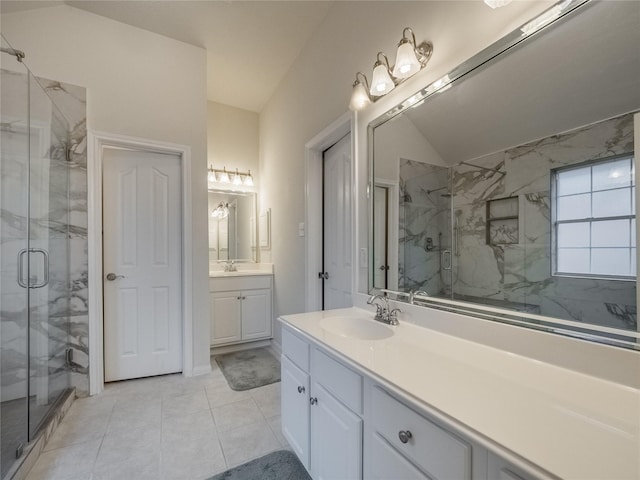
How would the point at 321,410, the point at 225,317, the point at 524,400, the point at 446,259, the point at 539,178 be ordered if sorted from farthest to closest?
1. the point at 225,317
2. the point at 446,259
3. the point at 321,410
4. the point at 539,178
5. the point at 524,400

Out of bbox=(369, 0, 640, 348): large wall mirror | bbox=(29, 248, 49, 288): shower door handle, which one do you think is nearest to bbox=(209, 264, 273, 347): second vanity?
bbox=(29, 248, 49, 288): shower door handle

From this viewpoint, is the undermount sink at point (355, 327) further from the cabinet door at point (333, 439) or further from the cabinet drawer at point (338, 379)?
the cabinet door at point (333, 439)

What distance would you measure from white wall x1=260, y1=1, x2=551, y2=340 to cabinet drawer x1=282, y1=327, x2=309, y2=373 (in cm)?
81

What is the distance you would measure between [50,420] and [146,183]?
1797 mm

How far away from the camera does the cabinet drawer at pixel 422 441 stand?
0.66 meters

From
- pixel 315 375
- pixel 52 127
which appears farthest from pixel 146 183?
pixel 315 375

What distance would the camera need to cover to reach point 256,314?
321 cm

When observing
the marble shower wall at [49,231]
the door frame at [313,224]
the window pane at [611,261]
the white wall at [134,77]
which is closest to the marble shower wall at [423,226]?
the window pane at [611,261]

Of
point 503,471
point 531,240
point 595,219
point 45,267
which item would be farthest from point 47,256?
point 595,219

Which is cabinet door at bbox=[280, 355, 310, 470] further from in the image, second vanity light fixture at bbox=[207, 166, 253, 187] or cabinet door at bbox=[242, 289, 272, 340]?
second vanity light fixture at bbox=[207, 166, 253, 187]

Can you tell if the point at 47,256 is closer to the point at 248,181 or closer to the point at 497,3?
the point at 248,181

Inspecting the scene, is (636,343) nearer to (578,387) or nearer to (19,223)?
(578,387)

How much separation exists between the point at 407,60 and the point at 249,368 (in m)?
2.72

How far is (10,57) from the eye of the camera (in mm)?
1710
